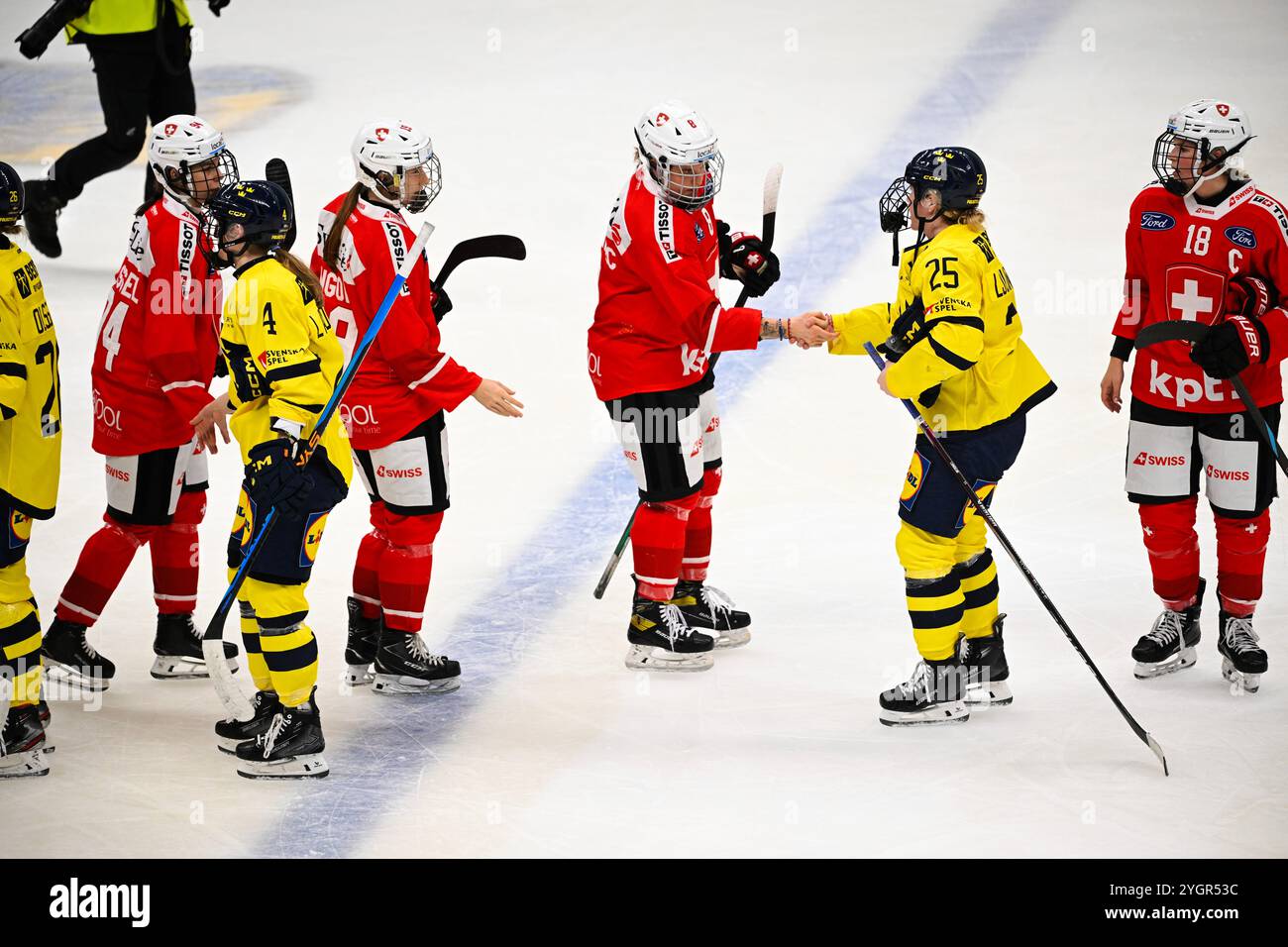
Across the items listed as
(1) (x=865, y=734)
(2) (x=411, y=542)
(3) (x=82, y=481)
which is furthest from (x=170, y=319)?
(1) (x=865, y=734)

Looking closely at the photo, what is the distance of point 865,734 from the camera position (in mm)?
4207

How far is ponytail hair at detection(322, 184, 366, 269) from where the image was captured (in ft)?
14.0

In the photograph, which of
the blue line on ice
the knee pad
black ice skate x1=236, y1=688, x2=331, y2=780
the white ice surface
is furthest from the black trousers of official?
the knee pad

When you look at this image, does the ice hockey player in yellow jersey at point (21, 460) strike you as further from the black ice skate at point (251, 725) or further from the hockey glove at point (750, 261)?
the hockey glove at point (750, 261)

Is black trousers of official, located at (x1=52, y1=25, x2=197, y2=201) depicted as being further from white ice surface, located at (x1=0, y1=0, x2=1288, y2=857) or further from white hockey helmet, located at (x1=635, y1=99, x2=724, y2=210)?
white hockey helmet, located at (x1=635, y1=99, x2=724, y2=210)

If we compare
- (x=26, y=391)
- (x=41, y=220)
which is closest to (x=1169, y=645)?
(x=26, y=391)

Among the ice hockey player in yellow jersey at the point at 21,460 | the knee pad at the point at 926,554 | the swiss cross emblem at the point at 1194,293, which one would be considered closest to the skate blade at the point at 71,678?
the ice hockey player in yellow jersey at the point at 21,460

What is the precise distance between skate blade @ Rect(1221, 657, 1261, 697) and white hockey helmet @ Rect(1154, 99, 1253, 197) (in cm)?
130

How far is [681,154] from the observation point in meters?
4.31

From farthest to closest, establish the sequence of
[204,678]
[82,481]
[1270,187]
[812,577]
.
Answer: [1270,187] → [82,481] → [812,577] → [204,678]

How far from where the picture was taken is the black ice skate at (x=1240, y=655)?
171 inches

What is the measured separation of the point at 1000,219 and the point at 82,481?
Result: 13.5ft

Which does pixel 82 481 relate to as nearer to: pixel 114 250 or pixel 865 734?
pixel 114 250

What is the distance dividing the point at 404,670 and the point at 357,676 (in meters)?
0.18
